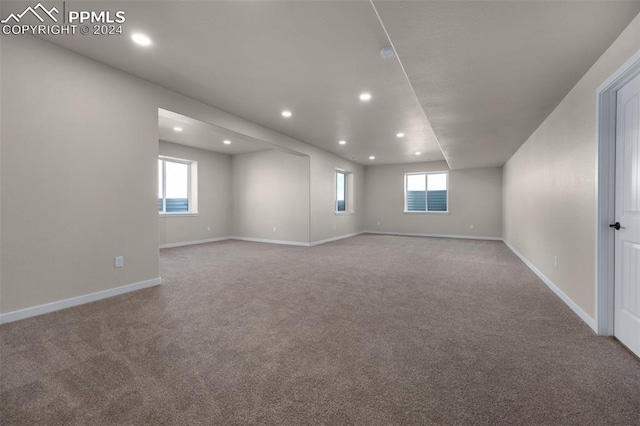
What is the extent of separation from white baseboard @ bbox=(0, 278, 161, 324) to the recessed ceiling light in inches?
103

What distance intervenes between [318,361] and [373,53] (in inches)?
109

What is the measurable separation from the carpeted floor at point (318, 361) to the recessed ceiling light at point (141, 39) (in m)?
2.58

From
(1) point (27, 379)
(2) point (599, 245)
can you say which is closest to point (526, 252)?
(2) point (599, 245)

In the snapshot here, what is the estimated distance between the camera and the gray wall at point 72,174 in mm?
2467

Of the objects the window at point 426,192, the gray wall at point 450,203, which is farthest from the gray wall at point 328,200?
the window at point 426,192

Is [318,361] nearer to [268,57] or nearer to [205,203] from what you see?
[268,57]

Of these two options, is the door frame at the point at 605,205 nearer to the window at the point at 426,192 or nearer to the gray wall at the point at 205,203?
the window at the point at 426,192

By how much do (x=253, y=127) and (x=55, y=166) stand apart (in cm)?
294

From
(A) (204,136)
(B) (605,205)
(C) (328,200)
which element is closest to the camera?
(B) (605,205)

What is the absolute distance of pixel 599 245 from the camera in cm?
223

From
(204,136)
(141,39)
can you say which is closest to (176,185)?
(204,136)

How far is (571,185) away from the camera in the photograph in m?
2.83

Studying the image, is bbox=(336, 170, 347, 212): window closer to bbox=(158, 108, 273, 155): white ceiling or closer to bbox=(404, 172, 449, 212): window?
bbox=(404, 172, 449, 212): window

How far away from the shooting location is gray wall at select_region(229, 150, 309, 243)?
7.15 meters
